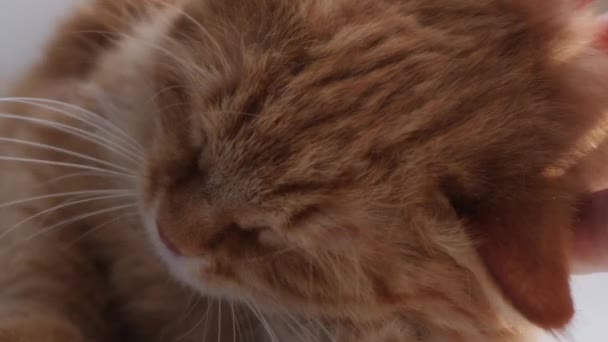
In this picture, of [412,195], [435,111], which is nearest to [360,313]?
[412,195]

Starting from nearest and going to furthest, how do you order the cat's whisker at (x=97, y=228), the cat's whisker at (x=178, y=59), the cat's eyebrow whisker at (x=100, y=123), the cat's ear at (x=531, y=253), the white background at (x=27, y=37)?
the cat's ear at (x=531, y=253), the cat's whisker at (x=178, y=59), the cat's eyebrow whisker at (x=100, y=123), the cat's whisker at (x=97, y=228), the white background at (x=27, y=37)

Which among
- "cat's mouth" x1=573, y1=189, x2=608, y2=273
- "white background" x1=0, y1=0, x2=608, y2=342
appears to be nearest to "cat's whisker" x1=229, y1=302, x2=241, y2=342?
"cat's mouth" x1=573, y1=189, x2=608, y2=273

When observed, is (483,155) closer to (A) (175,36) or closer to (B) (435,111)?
(B) (435,111)

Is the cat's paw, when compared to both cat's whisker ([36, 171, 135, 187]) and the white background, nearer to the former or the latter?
Result: cat's whisker ([36, 171, 135, 187])

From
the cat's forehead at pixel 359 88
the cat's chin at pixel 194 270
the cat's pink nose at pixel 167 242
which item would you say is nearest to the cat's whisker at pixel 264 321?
the cat's chin at pixel 194 270

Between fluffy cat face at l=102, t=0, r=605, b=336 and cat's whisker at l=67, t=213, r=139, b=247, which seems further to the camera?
cat's whisker at l=67, t=213, r=139, b=247

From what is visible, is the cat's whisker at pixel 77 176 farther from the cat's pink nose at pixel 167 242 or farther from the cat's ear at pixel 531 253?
the cat's ear at pixel 531 253

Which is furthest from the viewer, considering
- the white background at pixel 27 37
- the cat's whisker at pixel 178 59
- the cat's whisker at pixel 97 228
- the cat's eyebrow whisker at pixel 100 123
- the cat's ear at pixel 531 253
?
the white background at pixel 27 37

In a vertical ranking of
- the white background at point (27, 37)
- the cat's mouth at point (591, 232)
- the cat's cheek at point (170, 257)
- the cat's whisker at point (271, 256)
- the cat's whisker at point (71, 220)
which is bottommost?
the cat's mouth at point (591, 232)
